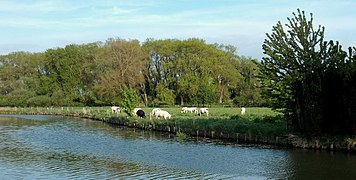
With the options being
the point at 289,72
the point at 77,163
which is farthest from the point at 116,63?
the point at 77,163

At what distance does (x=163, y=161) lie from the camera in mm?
21438

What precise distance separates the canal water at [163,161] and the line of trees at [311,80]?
2.33 metres

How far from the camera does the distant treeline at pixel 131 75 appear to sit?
240 feet

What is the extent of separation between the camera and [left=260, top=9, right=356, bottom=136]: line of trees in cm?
2472

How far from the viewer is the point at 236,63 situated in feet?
272

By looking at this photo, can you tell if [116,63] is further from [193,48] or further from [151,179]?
[151,179]

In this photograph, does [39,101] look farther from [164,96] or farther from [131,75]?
[164,96]

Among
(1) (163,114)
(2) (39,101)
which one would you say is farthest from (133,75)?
(1) (163,114)

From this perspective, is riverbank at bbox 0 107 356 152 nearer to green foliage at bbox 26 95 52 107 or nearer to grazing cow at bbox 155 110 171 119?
grazing cow at bbox 155 110 171 119

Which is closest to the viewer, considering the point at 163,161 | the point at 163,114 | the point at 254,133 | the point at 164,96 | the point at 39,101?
the point at 163,161

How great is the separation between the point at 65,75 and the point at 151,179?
72.3 metres

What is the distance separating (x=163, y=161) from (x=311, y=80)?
31.8 ft

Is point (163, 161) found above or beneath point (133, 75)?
beneath

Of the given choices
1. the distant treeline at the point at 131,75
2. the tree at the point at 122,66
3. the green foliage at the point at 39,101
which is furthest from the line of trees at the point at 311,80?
the green foliage at the point at 39,101
